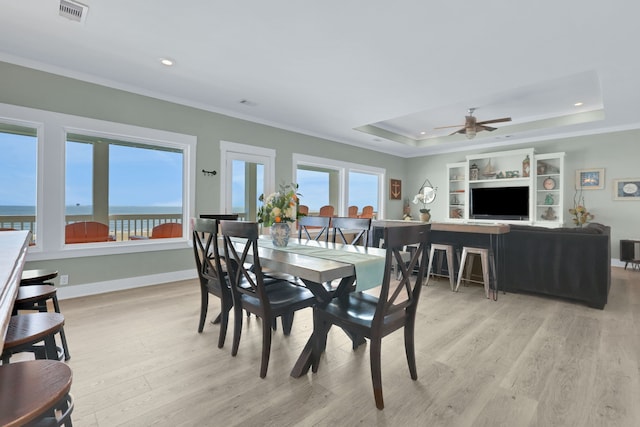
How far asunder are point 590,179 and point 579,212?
76 cm

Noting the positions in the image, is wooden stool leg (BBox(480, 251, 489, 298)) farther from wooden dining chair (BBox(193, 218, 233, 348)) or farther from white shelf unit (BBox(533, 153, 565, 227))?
white shelf unit (BBox(533, 153, 565, 227))

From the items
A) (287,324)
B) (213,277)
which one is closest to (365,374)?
(287,324)

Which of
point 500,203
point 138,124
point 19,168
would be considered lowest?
point 500,203

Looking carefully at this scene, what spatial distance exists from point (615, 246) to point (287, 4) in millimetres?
6994

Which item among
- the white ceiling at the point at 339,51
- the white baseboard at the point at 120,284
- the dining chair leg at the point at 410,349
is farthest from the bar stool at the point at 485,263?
the white baseboard at the point at 120,284

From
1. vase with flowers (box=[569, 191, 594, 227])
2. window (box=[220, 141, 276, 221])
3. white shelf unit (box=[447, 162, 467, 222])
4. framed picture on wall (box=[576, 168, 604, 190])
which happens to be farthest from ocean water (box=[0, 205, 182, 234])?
framed picture on wall (box=[576, 168, 604, 190])

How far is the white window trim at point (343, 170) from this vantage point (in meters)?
6.05

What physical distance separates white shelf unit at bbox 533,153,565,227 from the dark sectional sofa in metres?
2.97

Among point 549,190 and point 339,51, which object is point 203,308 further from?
point 549,190

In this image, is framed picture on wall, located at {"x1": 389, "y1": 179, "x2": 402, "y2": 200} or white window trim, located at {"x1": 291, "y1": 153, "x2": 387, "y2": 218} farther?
framed picture on wall, located at {"x1": 389, "y1": 179, "x2": 402, "y2": 200}

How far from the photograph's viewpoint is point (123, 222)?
164 inches

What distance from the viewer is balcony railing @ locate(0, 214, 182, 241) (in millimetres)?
3718

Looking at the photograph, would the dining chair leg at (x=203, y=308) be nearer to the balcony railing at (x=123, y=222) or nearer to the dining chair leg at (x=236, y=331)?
the dining chair leg at (x=236, y=331)

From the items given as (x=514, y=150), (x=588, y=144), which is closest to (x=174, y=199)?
(x=514, y=150)
